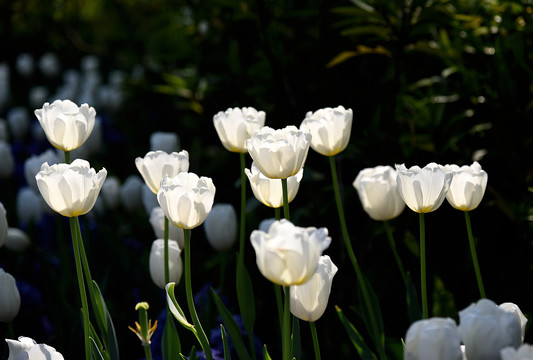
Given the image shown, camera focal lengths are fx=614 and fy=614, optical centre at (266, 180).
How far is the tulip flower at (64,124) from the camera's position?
1464 millimetres

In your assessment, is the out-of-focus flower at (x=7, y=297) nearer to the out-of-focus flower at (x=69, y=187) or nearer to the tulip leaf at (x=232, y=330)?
the out-of-focus flower at (x=69, y=187)

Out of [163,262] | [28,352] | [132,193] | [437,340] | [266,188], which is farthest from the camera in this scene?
[132,193]

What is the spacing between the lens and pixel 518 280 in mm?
1987

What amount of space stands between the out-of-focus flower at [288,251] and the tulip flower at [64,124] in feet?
2.26

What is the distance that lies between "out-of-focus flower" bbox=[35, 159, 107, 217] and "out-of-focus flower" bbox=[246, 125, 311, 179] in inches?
13.7

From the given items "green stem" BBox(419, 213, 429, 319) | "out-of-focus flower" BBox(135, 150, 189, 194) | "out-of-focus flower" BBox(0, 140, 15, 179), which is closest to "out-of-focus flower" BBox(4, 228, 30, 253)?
"out-of-focus flower" BBox(0, 140, 15, 179)

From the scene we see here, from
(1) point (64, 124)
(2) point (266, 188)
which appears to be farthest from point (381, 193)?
(1) point (64, 124)

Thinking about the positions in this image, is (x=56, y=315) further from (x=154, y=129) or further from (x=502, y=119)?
(x=154, y=129)

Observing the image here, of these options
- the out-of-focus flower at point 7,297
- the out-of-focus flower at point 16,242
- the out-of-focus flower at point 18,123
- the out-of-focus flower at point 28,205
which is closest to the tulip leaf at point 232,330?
the out-of-focus flower at point 7,297

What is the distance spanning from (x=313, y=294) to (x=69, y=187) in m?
0.55

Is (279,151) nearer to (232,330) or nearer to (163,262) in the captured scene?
A: (232,330)

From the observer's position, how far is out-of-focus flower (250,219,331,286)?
38.6 inches

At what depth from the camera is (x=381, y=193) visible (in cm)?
156

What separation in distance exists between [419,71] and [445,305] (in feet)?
4.24
